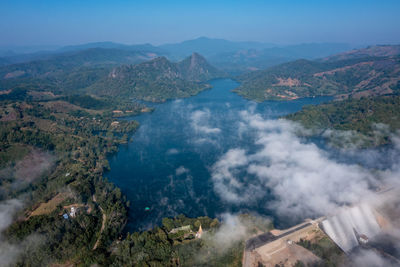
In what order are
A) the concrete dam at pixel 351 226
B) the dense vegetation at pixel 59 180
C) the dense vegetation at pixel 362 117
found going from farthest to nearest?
the dense vegetation at pixel 362 117, the concrete dam at pixel 351 226, the dense vegetation at pixel 59 180

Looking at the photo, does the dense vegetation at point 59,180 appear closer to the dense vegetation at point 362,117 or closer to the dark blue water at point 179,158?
the dark blue water at point 179,158

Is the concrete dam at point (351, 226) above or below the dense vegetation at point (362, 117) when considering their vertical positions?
below

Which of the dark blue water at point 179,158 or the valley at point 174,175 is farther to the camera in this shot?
the dark blue water at point 179,158

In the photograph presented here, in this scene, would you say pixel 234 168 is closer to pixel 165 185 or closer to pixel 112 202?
pixel 165 185

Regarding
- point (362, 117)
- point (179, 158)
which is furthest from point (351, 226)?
point (362, 117)

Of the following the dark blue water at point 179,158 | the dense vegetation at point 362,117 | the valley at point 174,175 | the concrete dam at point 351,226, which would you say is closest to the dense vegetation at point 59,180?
the valley at point 174,175

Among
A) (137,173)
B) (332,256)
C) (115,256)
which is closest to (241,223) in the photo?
(332,256)

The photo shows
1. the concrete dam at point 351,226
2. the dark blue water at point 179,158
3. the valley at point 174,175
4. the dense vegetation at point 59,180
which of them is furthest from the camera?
the dark blue water at point 179,158
